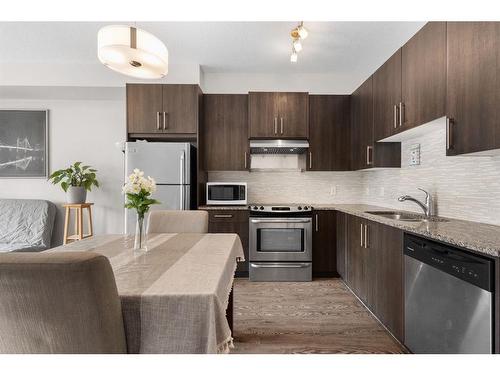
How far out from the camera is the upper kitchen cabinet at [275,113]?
3850mm

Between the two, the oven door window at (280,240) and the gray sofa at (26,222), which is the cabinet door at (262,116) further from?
the gray sofa at (26,222)

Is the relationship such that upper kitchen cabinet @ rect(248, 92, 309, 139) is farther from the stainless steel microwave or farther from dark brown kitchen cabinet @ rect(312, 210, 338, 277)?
dark brown kitchen cabinet @ rect(312, 210, 338, 277)

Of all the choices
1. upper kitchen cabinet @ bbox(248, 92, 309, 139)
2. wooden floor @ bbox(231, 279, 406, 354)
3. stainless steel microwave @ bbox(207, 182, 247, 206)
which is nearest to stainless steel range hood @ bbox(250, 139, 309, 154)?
upper kitchen cabinet @ bbox(248, 92, 309, 139)

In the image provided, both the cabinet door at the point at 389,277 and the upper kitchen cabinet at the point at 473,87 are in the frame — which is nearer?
the upper kitchen cabinet at the point at 473,87

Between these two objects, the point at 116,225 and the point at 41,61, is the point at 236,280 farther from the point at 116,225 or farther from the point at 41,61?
the point at 41,61

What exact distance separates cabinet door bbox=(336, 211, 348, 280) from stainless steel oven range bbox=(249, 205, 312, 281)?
1.12ft

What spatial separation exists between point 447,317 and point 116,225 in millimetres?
4108

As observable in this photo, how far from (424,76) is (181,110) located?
2.64 meters

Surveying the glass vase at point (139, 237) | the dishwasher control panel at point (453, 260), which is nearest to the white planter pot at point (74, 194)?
the glass vase at point (139, 237)

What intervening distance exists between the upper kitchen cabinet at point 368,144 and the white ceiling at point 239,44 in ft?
1.61
